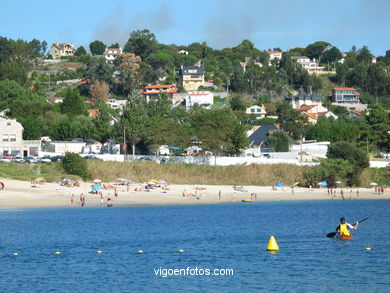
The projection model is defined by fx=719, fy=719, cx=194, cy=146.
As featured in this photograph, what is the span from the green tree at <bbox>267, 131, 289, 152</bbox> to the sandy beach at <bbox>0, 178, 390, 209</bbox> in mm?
25628

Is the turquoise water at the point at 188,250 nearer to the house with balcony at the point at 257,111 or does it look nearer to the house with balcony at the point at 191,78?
the house with balcony at the point at 257,111

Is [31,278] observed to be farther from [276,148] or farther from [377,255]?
[276,148]

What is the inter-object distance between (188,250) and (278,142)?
221ft

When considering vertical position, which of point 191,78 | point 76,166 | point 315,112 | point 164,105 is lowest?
point 76,166

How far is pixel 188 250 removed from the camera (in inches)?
1695

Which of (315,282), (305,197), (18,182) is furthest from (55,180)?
(315,282)

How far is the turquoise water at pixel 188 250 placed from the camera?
3428cm

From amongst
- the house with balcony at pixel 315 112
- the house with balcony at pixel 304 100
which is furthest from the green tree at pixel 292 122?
the house with balcony at pixel 304 100

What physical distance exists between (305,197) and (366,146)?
1240 inches

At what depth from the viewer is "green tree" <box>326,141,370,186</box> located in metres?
85.9

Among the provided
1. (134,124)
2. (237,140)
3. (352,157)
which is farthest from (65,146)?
(352,157)

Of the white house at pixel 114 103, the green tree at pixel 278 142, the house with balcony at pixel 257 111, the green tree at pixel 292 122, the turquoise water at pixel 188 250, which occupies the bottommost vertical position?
the turquoise water at pixel 188 250

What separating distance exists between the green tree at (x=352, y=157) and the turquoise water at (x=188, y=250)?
18.2 m

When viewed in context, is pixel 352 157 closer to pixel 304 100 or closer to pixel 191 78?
pixel 304 100
